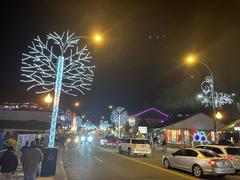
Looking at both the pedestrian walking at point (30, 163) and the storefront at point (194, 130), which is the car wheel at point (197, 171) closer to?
the pedestrian walking at point (30, 163)

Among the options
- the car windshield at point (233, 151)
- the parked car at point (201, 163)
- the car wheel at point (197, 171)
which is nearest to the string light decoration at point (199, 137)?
the car windshield at point (233, 151)

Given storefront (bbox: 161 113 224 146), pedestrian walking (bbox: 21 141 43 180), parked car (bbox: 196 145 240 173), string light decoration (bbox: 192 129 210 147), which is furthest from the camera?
storefront (bbox: 161 113 224 146)

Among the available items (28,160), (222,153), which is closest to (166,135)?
(222,153)

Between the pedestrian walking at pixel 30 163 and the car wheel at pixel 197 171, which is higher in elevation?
the pedestrian walking at pixel 30 163

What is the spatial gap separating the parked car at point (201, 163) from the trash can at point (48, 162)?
732cm

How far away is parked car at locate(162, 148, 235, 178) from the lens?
44.2 feet

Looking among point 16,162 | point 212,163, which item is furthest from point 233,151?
point 16,162

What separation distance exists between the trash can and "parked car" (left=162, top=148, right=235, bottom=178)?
288 inches

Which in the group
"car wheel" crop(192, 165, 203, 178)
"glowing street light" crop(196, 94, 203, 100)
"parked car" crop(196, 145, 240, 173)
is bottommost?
"car wheel" crop(192, 165, 203, 178)

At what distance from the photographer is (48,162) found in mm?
12781

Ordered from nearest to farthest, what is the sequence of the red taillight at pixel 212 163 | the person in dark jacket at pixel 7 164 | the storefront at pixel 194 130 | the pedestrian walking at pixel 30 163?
the person in dark jacket at pixel 7 164
the pedestrian walking at pixel 30 163
the red taillight at pixel 212 163
the storefront at pixel 194 130

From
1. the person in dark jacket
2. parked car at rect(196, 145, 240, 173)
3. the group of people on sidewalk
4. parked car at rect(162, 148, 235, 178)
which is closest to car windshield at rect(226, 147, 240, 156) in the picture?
parked car at rect(196, 145, 240, 173)

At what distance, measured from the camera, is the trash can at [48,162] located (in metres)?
12.7

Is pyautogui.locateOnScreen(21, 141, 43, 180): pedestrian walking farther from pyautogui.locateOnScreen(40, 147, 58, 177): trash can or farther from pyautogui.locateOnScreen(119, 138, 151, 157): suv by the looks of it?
pyautogui.locateOnScreen(119, 138, 151, 157): suv
